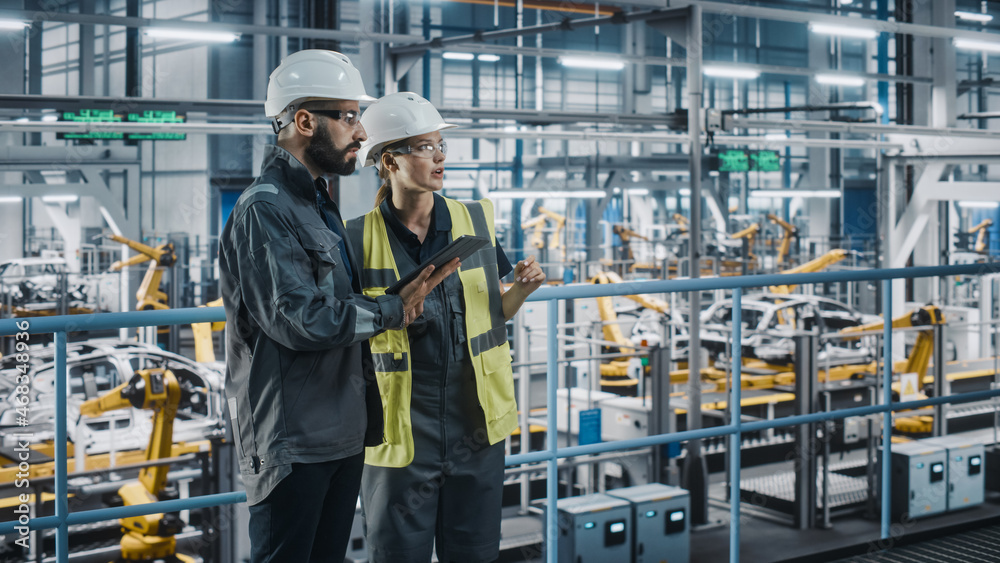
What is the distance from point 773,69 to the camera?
513 inches

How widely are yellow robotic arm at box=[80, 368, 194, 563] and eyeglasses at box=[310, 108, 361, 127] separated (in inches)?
163

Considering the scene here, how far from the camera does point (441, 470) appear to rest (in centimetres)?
213

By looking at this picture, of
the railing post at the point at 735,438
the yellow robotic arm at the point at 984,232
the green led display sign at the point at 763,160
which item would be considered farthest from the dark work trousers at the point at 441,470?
the yellow robotic arm at the point at 984,232

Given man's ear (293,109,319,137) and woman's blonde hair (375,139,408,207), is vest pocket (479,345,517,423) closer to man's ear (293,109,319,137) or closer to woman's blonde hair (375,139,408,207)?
woman's blonde hair (375,139,408,207)

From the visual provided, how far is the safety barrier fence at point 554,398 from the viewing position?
6.71 ft

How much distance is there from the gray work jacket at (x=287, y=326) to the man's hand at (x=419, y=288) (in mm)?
34

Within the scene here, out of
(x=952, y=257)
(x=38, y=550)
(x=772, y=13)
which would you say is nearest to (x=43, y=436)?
(x=38, y=550)

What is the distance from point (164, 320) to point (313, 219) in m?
0.62

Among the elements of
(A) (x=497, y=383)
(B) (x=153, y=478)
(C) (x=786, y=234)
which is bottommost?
(B) (x=153, y=478)

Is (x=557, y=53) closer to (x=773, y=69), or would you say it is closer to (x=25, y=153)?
(x=773, y=69)

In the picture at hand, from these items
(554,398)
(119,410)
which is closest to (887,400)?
(554,398)

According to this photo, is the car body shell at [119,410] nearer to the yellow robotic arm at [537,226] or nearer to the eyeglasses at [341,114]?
the eyeglasses at [341,114]

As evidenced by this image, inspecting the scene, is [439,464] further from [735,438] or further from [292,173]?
[735,438]

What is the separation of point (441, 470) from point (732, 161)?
13.3 metres
